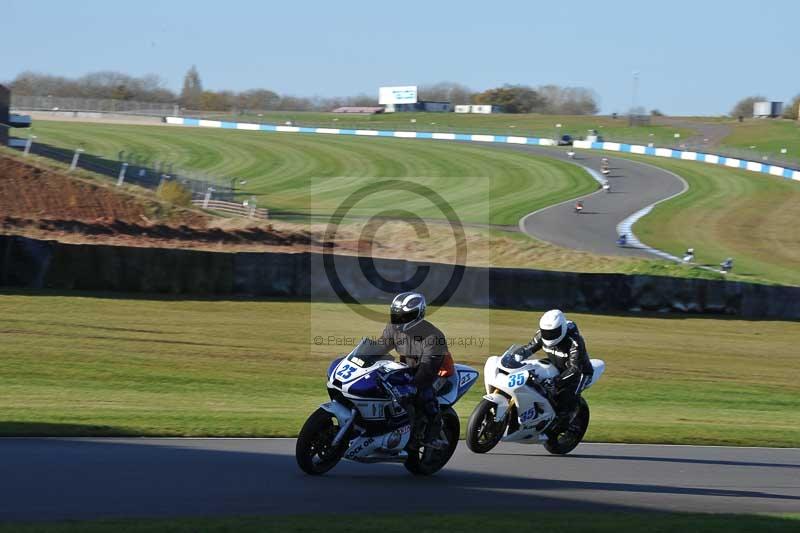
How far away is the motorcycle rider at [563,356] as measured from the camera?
11781 mm

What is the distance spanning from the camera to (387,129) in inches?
4104

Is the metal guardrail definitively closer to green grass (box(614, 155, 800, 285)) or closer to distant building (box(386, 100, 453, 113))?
green grass (box(614, 155, 800, 285))

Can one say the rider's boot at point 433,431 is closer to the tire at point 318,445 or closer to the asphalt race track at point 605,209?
the tire at point 318,445

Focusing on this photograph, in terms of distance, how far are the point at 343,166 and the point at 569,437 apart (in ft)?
191

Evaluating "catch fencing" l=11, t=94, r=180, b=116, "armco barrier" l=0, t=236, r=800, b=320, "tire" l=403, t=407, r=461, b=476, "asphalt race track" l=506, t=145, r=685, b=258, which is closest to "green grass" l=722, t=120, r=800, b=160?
"asphalt race track" l=506, t=145, r=685, b=258

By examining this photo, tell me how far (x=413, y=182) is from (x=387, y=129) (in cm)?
3990

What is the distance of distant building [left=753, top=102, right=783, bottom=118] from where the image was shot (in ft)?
431

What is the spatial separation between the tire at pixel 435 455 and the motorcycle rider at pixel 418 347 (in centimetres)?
13

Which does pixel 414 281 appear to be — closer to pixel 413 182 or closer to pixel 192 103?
pixel 413 182

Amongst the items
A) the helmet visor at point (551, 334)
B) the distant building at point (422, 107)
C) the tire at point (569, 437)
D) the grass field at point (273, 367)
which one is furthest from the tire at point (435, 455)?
the distant building at point (422, 107)

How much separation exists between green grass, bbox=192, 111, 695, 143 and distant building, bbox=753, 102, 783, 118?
2212 cm

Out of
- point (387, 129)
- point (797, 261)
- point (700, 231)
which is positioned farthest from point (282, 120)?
point (797, 261)

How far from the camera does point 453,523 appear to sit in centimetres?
789

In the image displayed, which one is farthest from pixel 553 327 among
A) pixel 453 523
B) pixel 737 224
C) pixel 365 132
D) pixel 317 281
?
pixel 365 132
